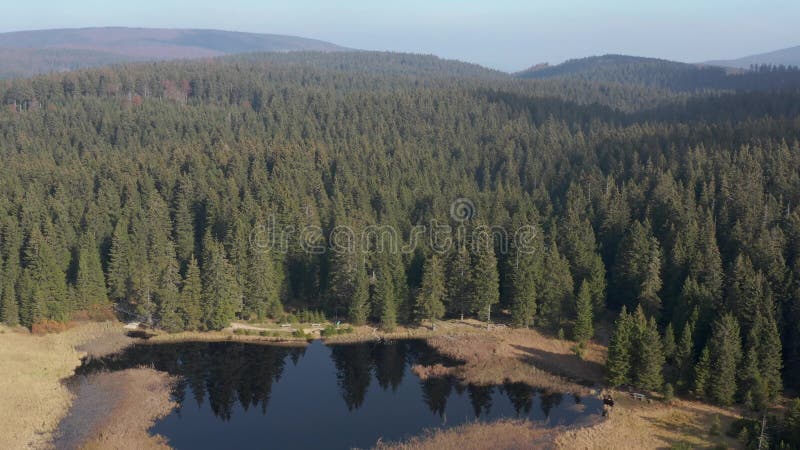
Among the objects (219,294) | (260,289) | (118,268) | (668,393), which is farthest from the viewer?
(118,268)

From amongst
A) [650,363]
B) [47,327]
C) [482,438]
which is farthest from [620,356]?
[47,327]

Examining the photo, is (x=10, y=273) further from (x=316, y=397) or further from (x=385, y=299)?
(x=385, y=299)

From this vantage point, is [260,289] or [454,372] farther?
[260,289]

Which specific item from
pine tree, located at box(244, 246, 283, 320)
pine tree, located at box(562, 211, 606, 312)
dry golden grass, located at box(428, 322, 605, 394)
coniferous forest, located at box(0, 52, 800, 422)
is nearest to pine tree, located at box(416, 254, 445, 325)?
coniferous forest, located at box(0, 52, 800, 422)

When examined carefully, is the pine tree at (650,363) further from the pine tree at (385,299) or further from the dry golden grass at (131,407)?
the dry golden grass at (131,407)

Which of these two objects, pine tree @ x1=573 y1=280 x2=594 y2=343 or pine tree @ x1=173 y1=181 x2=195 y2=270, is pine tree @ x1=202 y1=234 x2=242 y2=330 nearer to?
pine tree @ x1=173 y1=181 x2=195 y2=270

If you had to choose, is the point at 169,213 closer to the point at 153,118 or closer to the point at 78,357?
the point at 78,357

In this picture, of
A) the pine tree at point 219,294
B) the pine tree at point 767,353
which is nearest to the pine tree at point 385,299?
the pine tree at point 219,294

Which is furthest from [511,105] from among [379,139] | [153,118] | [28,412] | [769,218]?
[28,412]
